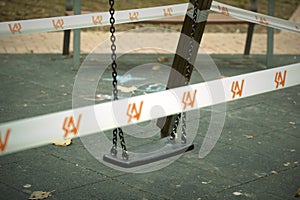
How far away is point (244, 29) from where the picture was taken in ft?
39.8

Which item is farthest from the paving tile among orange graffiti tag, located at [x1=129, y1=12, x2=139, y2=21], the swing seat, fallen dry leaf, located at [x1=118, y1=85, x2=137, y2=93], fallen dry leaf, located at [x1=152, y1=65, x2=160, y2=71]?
fallen dry leaf, located at [x1=152, y1=65, x2=160, y2=71]

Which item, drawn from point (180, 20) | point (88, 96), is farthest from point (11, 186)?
point (180, 20)

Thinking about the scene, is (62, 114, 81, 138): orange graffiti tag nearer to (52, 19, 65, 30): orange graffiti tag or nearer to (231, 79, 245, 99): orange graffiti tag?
(231, 79, 245, 99): orange graffiti tag

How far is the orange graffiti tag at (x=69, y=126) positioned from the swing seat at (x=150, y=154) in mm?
721

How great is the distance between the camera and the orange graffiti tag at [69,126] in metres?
3.24

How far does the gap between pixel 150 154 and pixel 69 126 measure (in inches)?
39.6

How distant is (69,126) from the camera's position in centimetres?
326

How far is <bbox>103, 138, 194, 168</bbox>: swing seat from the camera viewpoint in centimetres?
398

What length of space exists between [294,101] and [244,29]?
5.08m

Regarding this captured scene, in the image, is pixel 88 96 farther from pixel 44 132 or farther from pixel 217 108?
pixel 44 132

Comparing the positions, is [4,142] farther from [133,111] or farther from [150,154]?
[150,154]

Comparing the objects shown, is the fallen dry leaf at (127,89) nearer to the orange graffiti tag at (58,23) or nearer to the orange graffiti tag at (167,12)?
the orange graffiti tag at (167,12)

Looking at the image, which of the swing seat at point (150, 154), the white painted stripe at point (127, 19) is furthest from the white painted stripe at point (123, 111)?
the white painted stripe at point (127, 19)

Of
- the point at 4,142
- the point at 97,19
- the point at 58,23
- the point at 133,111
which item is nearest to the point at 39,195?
the point at 133,111
